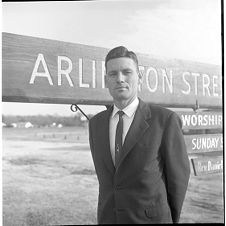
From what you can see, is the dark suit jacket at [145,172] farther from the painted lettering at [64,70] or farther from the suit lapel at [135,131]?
the painted lettering at [64,70]

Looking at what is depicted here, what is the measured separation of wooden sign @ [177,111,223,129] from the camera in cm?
319

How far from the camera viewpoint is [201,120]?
Answer: 325cm

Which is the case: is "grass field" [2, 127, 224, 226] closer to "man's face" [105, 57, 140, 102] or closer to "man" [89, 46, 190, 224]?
"man" [89, 46, 190, 224]

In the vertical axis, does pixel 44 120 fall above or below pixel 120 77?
below

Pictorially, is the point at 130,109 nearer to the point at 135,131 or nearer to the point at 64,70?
the point at 135,131

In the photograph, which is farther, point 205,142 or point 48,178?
point 205,142

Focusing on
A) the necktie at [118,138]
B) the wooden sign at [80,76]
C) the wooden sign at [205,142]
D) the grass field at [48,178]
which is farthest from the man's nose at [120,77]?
the wooden sign at [205,142]

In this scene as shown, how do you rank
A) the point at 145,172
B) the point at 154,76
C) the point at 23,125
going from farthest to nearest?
1. the point at 154,76
2. the point at 23,125
3. the point at 145,172

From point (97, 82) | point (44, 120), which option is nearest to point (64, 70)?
point (97, 82)

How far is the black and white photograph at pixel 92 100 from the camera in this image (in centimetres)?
306

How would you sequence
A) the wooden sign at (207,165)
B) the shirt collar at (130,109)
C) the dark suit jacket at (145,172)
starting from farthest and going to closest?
the wooden sign at (207,165)
the shirt collar at (130,109)
the dark suit jacket at (145,172)

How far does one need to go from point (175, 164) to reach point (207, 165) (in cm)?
33

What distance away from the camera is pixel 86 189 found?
10.2ft

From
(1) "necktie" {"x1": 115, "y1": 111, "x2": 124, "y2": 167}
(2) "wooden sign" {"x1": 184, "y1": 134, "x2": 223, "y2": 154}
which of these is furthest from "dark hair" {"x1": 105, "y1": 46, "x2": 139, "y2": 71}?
(2) "wooden sign" {"x1": 184, "y1": 134, "x2": 223, "y2": 154}
